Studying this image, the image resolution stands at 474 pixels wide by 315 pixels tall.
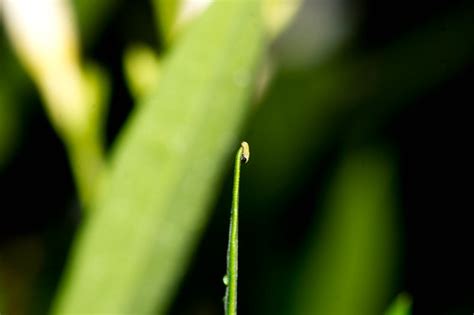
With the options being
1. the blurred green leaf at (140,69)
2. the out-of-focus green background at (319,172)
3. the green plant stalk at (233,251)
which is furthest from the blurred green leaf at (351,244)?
the green plant stalk at (233,251)

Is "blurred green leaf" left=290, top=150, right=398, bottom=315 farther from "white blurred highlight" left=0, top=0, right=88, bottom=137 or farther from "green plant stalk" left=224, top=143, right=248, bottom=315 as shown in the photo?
"green plant stalk" left=224, top=143, right=248, bottom=315

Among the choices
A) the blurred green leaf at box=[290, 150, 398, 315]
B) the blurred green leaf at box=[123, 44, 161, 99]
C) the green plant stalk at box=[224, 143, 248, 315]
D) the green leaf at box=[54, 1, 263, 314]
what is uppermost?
the blurred green leaf at box=[123, 44, 161, 99]

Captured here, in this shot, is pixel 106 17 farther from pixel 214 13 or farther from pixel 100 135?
pixel 214 13

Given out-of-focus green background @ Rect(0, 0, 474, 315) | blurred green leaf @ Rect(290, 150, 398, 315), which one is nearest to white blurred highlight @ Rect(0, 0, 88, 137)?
out-of-focus green background @ Rect(0, 0, 474, 315)

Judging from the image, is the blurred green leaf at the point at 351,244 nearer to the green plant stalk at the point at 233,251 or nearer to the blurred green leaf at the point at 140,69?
the blurred green leaf at the point at 140,69

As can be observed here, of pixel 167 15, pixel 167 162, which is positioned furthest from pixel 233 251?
pixel 167 15

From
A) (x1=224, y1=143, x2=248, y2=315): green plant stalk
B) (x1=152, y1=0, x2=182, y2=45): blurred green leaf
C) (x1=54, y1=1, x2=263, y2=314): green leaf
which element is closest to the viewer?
(x1=224, y1=143, x2=248, y2=315): green plant stalk

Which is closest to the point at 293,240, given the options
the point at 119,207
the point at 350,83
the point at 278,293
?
the point at 278,293
